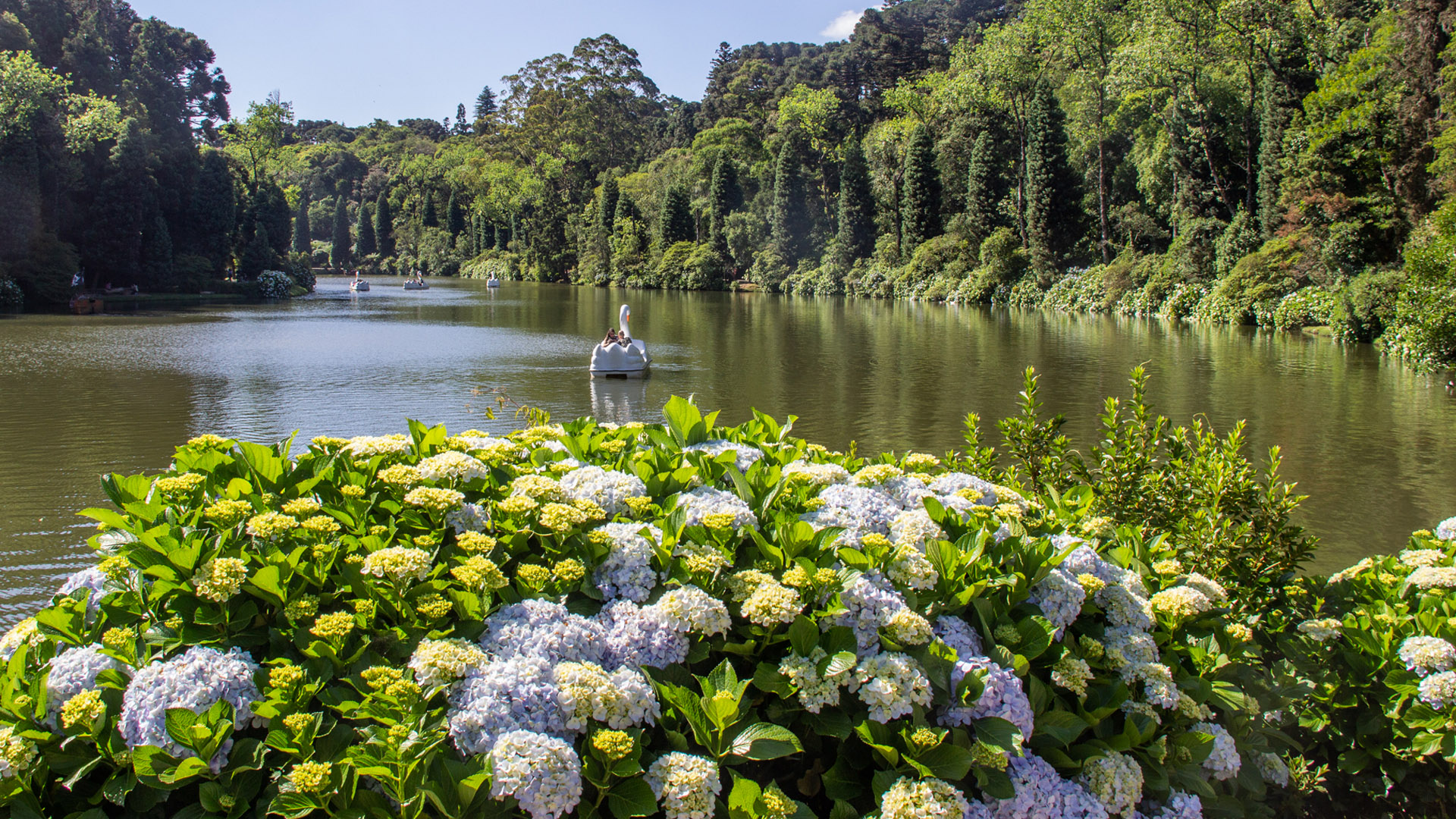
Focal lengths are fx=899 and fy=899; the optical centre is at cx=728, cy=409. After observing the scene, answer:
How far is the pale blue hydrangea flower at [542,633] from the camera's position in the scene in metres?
2.11

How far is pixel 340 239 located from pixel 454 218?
1745 centimetres

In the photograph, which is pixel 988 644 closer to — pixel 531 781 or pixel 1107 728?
pixel 1107 728

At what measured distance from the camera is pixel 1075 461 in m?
4.66

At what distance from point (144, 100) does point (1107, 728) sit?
63.4m

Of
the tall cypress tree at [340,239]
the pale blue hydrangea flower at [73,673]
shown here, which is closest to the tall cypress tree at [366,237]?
the tall cypress tree at [340,239]

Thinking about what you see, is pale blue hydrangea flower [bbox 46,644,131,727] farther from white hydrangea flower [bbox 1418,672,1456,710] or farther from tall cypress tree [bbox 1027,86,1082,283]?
tall cypress tree [bbox 1027,86,1082,283]

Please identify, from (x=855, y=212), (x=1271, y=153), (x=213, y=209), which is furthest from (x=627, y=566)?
(x=213, y=209)

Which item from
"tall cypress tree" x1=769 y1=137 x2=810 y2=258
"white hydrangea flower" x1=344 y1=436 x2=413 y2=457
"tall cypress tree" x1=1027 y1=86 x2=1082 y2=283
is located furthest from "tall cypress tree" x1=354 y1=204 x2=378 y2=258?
"white hydrangea flower" x1=344 y1=436 x2=413 y2=457

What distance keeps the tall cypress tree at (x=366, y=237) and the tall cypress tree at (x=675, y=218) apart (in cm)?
5730

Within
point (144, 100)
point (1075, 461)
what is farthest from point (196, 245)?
point (1075, 461)

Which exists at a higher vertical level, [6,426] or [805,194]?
[805,194]

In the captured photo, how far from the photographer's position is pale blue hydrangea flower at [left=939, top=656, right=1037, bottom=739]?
2178 millimetres

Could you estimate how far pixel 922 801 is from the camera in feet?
6.59

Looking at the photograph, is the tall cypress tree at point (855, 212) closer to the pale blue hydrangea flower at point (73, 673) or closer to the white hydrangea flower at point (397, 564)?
the white hydrangea flower at point (397, 564)
